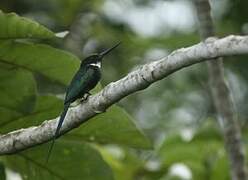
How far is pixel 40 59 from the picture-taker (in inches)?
101

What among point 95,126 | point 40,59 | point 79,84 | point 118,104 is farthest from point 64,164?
point 118,104

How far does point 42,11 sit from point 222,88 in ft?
8.44

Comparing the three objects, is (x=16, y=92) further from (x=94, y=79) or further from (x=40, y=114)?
(x=94, y=79)

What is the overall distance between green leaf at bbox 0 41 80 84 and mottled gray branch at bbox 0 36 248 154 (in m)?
0.28

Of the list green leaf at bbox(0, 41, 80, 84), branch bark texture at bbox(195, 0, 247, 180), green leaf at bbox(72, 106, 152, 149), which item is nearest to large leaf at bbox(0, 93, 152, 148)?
green leaf at bbox(72, 106, 152, 149)

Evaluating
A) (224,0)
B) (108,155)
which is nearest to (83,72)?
(108,155)

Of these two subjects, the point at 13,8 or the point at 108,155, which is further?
the point at 13,8

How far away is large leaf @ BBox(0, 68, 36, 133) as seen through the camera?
260cm

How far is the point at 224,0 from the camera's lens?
482 cm

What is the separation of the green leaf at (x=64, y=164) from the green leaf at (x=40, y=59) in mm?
261

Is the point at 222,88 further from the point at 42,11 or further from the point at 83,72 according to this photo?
the point at 42,11

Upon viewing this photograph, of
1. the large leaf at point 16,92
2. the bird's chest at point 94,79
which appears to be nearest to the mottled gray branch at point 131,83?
the large leaf at point 16,92

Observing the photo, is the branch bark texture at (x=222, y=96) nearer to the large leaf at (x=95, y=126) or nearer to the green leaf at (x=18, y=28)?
the large leaf at (x=95, y=126)

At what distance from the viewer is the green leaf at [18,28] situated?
2.40 metres
